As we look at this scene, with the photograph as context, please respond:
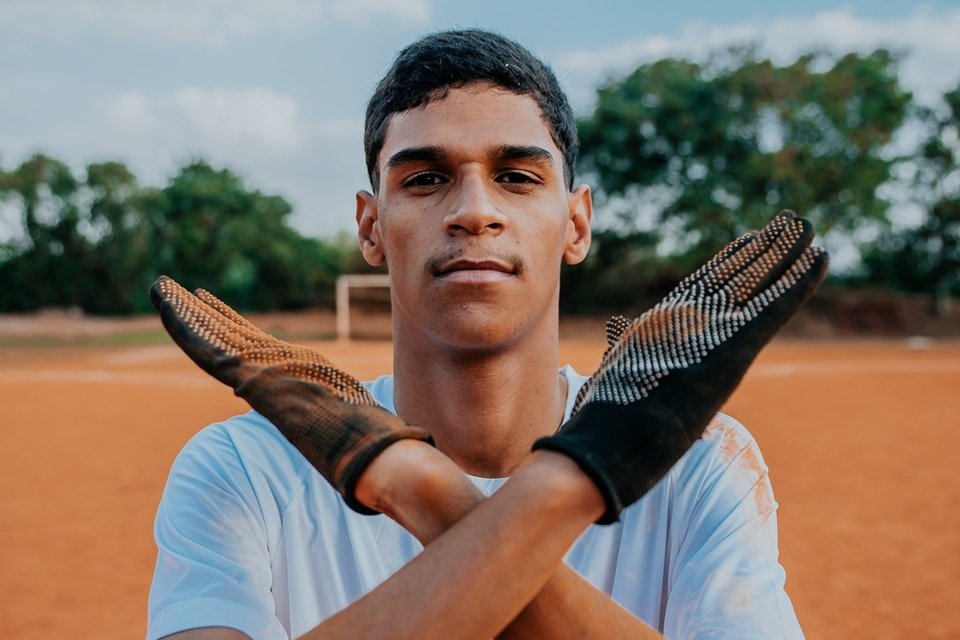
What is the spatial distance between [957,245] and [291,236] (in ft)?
92.6

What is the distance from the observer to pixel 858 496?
9.06 metres

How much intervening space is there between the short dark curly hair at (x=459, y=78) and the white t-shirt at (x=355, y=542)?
76 cm

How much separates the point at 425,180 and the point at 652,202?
110 ft

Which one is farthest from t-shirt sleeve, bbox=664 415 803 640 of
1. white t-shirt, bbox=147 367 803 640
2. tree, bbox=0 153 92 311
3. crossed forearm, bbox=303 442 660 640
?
tree, bbox=0 153 92 311

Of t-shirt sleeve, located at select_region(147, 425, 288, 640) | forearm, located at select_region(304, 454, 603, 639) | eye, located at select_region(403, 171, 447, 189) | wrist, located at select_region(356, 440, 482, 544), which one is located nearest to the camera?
forearm, located at select_region(304, 454, 603, 639)

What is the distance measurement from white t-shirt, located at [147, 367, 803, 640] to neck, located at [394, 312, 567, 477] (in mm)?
275

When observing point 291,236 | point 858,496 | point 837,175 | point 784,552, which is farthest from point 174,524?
point 291,236

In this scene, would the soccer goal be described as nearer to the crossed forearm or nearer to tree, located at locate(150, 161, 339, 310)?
tree, located at locate(150, 161, 339, 310)

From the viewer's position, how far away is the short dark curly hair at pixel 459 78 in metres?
2.06

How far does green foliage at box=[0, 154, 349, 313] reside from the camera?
39.6 meters

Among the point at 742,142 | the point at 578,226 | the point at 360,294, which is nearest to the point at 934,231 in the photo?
the point at 742,142

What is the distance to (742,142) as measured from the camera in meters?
32.6

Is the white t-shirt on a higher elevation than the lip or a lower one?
lower

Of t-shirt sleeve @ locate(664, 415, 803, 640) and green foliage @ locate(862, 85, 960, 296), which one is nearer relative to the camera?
t-shirt sleeve @ locate(664, 415, 803, 640)
